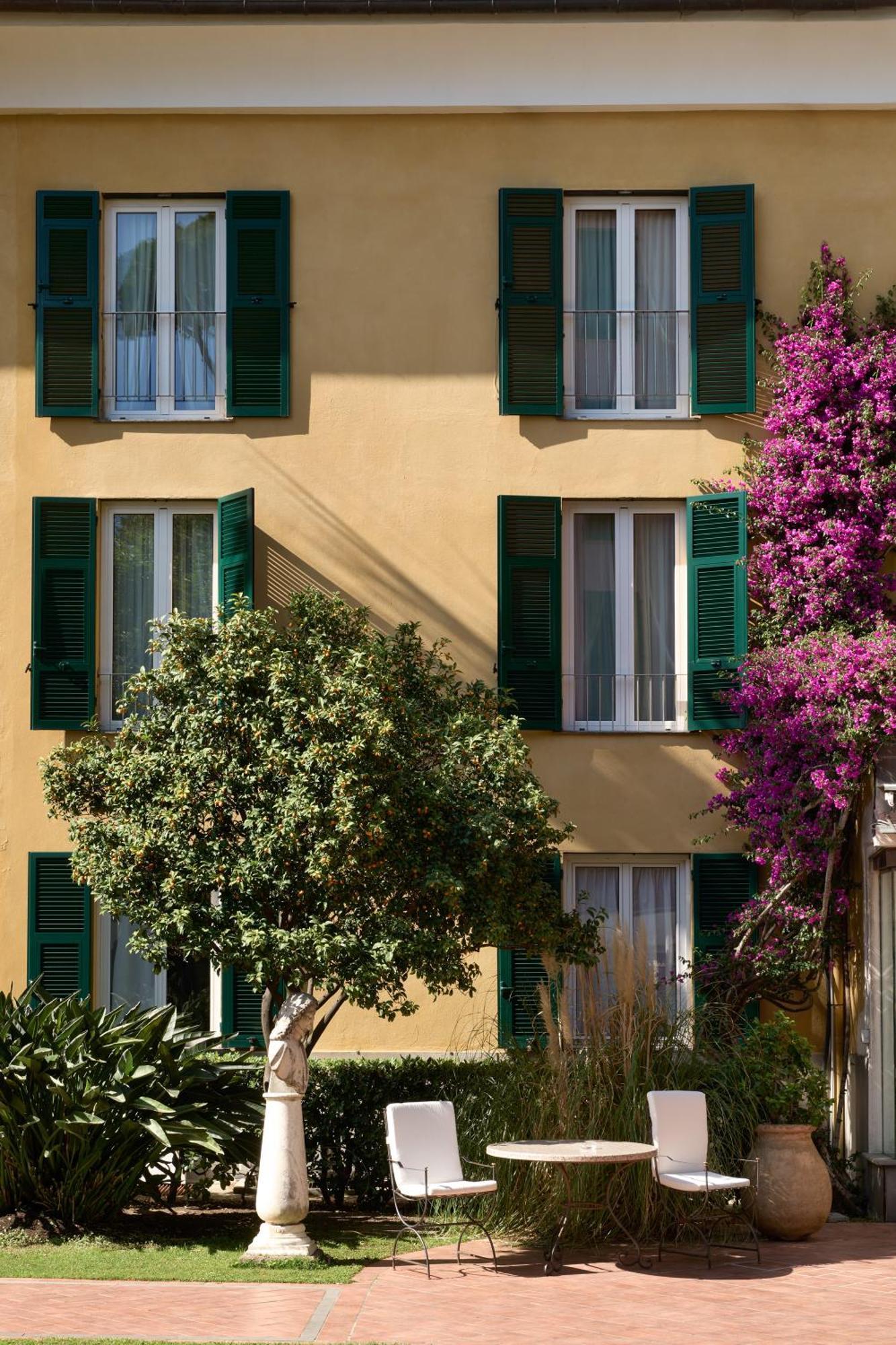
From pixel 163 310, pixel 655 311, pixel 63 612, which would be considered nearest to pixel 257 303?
pixel 163 310

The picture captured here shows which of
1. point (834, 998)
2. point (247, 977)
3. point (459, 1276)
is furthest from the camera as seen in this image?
point (834, 998)

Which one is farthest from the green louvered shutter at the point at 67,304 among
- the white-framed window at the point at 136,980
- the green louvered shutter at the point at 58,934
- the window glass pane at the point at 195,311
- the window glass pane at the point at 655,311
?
the window glass pane at the point at 655,311

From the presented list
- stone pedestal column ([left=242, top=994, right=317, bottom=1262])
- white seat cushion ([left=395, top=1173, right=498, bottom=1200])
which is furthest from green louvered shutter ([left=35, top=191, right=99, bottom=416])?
white seat cushion ([left=395, top=1173, right=498, bottom=1200])

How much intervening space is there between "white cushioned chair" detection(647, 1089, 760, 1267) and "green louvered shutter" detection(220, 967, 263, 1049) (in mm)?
4320

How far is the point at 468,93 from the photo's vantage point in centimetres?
1513

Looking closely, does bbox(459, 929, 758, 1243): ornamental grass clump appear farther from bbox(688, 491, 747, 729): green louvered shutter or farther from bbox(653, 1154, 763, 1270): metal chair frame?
bbox(688, 491, 747, 729): green louvered shutter

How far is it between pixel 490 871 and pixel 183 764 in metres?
2.20

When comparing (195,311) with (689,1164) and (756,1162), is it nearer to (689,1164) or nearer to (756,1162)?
(689,1164)

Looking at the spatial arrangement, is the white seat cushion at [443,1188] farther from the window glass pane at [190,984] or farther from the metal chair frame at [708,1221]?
the window glass pane at [190,984]

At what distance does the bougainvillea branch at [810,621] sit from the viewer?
13.8m

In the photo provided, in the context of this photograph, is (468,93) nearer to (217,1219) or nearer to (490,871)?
(490,871)

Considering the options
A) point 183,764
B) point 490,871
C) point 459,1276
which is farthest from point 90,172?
point 459,1276

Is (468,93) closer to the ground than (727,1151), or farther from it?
farther from it

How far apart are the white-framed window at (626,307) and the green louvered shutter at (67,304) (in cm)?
412
